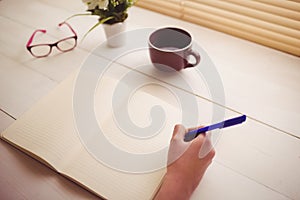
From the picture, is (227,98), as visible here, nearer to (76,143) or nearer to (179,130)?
(179,130)

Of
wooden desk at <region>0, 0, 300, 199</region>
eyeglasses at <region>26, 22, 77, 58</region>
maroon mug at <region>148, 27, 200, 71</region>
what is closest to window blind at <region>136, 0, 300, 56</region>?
wooden desk at <region>0, 0, 300, 199</region>

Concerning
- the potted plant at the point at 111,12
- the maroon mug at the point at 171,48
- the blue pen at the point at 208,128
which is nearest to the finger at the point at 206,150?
the blue pen at the point at 208,128

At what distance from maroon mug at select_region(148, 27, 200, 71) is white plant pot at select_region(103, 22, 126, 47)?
0.10 m

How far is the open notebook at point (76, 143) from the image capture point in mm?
453

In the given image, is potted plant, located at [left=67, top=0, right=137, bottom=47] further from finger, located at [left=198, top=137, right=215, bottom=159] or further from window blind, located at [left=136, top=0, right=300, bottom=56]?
finger, located at [left=198, top=137, right=215, bottom=159]

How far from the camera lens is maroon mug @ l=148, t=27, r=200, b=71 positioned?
58 cm

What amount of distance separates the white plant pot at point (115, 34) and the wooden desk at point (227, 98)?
5 centimetres

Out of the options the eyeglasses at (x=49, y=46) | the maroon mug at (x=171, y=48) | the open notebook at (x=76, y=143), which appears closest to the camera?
the open notebook at (x=76, y=143)

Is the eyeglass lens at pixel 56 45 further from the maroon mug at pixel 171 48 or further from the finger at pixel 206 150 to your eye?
the finger at pixel 206 150

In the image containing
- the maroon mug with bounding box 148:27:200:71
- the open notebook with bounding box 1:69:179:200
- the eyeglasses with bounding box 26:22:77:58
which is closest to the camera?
the open notebook with bounding box 1:69:179:200

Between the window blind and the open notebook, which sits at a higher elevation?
the window blind

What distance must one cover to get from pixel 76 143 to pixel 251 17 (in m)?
0.52

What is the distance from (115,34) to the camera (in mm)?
683

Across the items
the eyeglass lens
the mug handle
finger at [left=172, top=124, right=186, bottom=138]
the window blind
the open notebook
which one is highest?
the window blind
